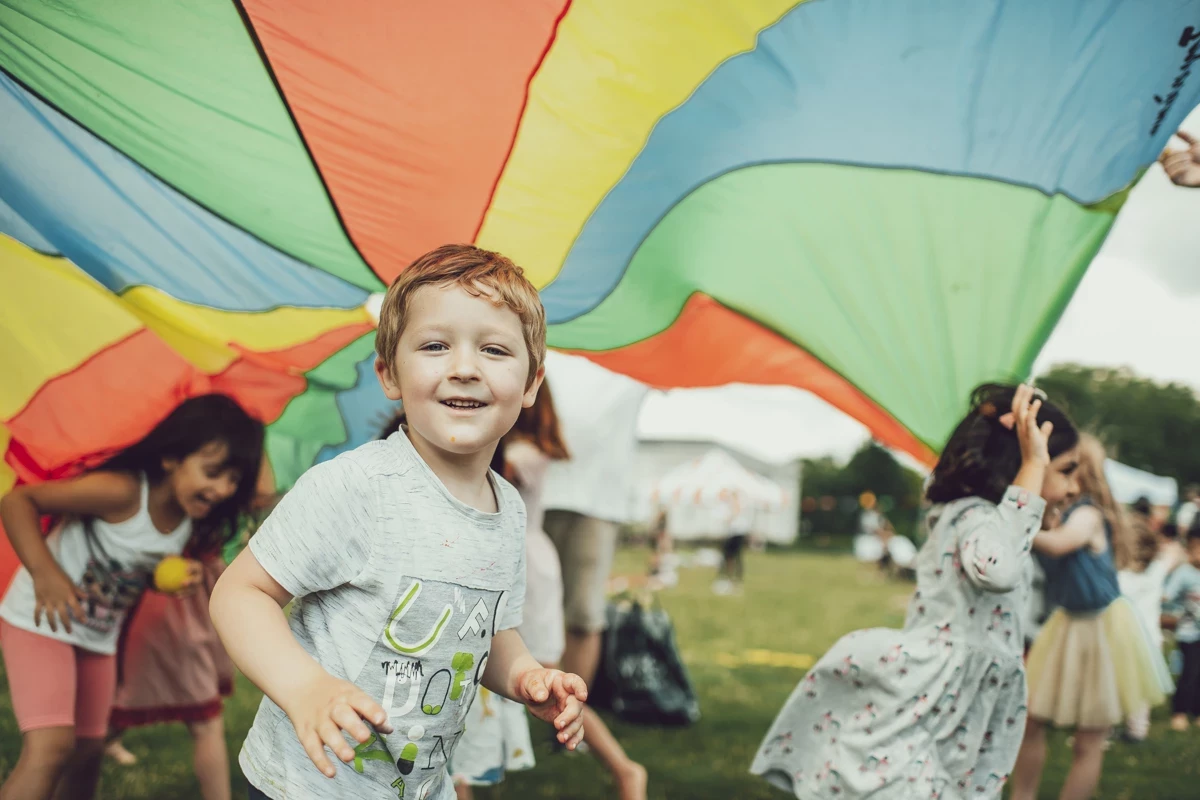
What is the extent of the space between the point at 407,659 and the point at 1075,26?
2.01 metres

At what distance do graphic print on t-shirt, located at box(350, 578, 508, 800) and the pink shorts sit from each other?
5.00ft

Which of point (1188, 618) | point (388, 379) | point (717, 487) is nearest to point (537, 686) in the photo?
point (388, 379)

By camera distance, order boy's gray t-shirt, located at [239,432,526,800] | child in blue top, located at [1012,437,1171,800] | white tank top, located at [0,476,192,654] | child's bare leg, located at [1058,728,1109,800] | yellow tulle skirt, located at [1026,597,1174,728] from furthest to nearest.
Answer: yellow tulle skirt, located at [1026,597,1174,728] < child in blue top, located at [1012,437,1171,800] < child's bare leg, located at [1058,728,1109,800] < white tank top, located at [0,476,192,654] < boy's gray t-shirt, located at [239,432,526,800]

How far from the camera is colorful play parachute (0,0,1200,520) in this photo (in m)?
2.18

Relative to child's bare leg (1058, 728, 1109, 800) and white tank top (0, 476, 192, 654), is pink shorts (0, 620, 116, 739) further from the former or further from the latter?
child's bare leg (1058, 728, 1109, 800)

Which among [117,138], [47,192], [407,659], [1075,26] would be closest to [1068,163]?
[1075,26]

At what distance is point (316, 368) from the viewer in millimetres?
3787

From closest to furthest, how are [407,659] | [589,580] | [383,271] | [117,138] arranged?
[407,659] → [117,138] → [383,271] → [589,580]

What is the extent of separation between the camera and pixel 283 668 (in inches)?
49.8

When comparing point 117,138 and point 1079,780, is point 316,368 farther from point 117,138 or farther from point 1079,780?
point 1079,780

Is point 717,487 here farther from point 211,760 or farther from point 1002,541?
point 1002,541

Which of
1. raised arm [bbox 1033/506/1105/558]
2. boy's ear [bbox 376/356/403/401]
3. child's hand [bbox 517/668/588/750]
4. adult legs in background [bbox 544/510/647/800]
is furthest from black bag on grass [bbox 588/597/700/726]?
boy's ear [bbox 376/356/403/401]

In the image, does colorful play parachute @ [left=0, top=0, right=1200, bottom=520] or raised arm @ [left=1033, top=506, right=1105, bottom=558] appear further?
raised arm @ [left=1033, top=506, right=1105, bottom=558]

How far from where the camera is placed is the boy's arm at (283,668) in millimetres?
1156
